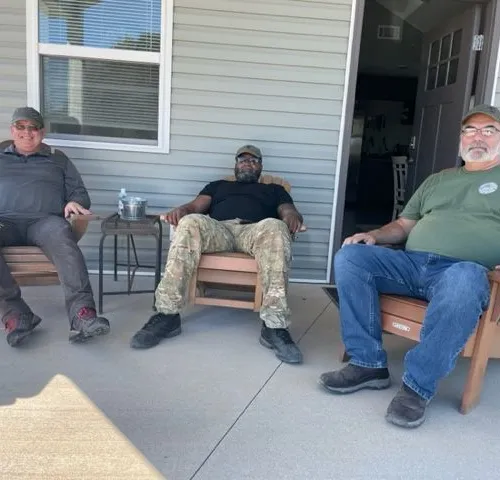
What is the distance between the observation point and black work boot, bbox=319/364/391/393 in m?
1.93

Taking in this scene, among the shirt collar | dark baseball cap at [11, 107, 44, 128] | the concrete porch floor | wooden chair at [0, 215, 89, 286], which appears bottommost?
the concrete porch floor

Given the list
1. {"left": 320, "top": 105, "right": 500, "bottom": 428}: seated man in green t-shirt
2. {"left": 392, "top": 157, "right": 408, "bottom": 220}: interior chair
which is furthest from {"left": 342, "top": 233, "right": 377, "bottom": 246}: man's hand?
{"left": 392, "top": 157, "right": 408, "bottom": 220}: interior chair

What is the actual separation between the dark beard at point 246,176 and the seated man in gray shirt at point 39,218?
0.91m

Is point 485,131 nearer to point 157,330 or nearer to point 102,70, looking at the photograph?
point 157,330

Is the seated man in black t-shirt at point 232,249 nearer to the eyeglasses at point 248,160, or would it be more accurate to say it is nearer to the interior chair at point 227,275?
the interior chair at point 227,275

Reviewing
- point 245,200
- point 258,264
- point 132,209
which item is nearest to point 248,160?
point 245,200

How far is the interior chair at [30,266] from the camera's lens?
7.71 feet

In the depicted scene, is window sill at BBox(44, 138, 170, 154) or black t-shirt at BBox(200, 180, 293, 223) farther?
window sill at BBox(44, 138, 170, 154)

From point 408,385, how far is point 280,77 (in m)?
2.20

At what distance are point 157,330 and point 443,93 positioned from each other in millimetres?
2874

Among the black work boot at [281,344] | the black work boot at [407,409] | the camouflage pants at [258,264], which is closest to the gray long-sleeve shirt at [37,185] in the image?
the camouflage pants at [258,264]

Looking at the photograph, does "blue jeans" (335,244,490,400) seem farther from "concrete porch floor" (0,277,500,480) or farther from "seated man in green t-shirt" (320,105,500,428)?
"concrete porch floor" (0,277,500,480)

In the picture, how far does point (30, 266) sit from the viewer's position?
2375 mm

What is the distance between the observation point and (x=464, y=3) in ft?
11.3
